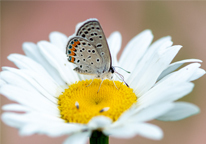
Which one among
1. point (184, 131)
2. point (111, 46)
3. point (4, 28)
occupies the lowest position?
point (184, 131)

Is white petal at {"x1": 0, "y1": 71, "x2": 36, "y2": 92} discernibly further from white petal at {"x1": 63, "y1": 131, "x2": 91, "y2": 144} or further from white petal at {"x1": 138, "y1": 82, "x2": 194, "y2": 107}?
white petal at {"x1": 138, "y1": 82, "x2": 194, "y2": 107}

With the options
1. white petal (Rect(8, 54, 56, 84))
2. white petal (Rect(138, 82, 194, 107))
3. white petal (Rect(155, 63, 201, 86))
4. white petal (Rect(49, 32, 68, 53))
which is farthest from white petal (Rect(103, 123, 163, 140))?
white petal (Rect(49, 32, 68, 53))

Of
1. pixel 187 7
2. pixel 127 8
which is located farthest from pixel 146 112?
pixel 127 8

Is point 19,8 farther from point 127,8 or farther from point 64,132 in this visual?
→ point 64,132

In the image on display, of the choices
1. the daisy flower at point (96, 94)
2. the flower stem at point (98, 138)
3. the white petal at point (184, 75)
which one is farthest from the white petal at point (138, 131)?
the white petal at point (184, 75)

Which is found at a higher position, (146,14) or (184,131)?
(146,14)

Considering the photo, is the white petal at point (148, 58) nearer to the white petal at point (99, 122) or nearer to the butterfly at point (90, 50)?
the butterfly at point (90, 50)
